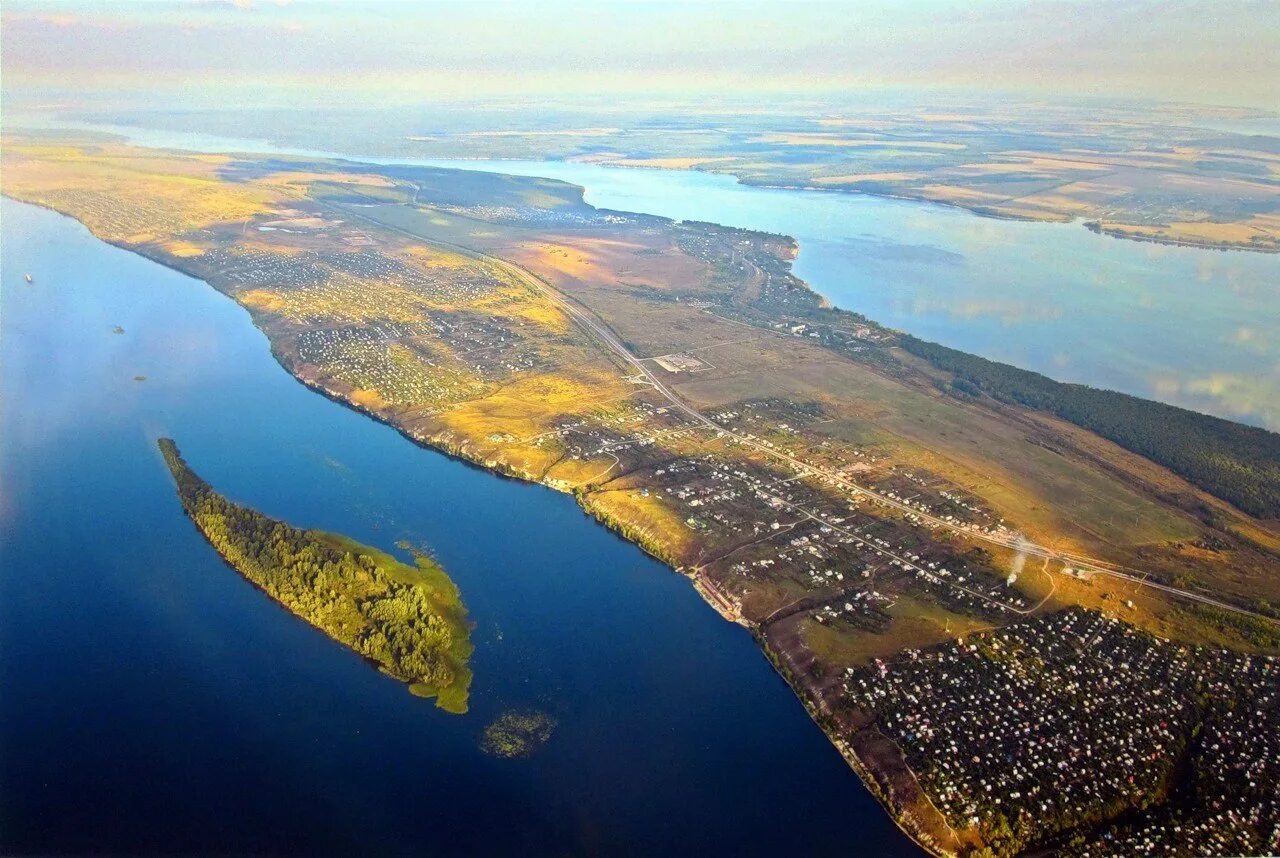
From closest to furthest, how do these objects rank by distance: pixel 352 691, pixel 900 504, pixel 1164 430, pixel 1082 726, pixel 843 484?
1. pixel 1082 726
2. pixel 352 691
3. pixel 900 504
4. pixel 843 484
5. pixel 1164 430

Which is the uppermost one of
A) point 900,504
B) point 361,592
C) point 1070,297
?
point 1070,297

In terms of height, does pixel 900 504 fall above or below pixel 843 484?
below

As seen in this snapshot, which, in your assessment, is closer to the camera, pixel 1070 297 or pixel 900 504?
pixel 900 504

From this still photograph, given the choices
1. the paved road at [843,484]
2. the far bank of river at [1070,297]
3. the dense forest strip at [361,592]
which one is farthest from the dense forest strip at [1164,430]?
the dense forest strip at [361,592]

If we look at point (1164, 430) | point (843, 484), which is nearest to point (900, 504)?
point (843, 484)

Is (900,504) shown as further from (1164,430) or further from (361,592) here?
(361,592)

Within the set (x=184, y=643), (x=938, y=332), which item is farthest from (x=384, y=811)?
(x=938, y=332)

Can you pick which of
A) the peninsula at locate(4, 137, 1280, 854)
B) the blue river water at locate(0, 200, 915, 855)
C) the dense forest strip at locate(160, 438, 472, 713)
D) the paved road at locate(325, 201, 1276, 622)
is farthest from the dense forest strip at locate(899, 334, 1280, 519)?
the dense forest strip at locate(160, 438, 472, 713)

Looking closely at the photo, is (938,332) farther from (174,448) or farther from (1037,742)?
(174,448)
